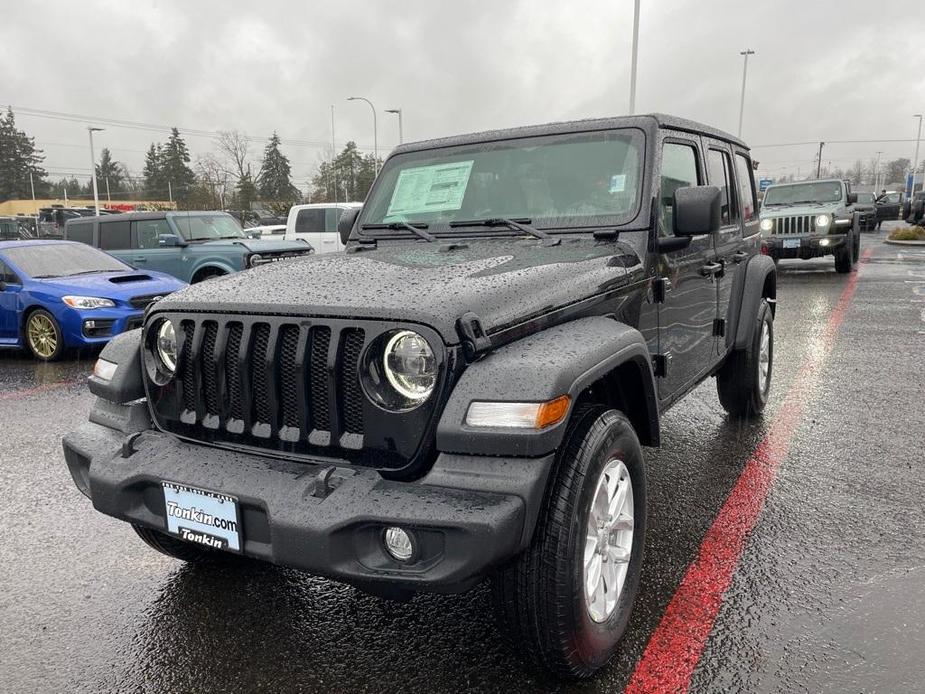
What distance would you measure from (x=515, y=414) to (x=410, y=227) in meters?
1.89

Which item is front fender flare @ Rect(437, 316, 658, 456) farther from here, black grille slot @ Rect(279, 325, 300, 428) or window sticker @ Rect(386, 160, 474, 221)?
window sticker @ Rect(386, 160, 474, 221)

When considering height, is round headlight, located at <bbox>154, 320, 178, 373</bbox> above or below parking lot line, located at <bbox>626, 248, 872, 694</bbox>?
above

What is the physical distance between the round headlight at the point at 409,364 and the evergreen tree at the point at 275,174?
3213 inches

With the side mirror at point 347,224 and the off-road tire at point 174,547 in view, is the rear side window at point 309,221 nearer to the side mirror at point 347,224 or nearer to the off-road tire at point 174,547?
the side mirror at point 347,224

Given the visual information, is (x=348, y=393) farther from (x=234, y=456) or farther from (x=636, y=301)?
(x=636, y=301)

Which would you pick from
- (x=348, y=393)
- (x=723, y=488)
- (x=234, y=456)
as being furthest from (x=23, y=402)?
(x=723, y=488)

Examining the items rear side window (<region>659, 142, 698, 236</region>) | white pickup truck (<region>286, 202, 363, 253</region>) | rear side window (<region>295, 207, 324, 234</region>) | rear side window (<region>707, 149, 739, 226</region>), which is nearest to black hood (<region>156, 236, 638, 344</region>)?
rear side window (<region>659, 142, 698, 236</region>)

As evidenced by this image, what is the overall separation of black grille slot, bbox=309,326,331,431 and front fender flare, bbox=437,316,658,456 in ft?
1.40

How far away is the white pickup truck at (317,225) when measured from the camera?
55.6 ft

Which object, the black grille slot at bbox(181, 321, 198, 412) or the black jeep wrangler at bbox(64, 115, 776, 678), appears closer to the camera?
the black jeep wrangler at bbox(64, 115, 776, 678)

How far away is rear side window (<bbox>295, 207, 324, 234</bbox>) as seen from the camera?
17094mm

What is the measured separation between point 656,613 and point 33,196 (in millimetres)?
97917

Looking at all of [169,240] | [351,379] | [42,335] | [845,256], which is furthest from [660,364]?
[845,256]

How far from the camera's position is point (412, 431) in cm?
216
